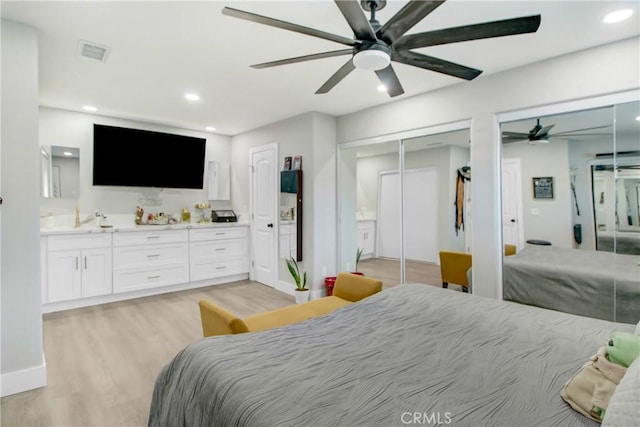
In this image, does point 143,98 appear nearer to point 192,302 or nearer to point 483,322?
point 192,302

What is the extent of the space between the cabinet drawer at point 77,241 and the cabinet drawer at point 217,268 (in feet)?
3.90

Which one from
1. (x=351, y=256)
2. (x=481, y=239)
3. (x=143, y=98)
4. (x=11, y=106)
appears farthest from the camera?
(x=351, y=256)

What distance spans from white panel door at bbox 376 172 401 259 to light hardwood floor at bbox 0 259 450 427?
19 cm

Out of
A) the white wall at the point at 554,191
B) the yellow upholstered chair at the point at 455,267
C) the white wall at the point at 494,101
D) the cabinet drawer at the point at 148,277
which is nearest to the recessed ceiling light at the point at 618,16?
the white wall at the point at 494,101

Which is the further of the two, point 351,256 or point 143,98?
point 351,256

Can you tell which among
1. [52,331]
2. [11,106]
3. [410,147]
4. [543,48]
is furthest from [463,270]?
[52,331]

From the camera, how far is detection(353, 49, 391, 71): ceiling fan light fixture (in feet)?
5.35

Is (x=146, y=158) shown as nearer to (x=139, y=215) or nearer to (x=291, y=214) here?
(x=139, y=215)

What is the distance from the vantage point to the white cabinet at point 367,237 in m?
4.38

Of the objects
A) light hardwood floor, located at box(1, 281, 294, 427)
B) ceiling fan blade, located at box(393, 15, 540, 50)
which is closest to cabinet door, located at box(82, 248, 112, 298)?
light hardwood floor, located at box(1, 281, 294, 427)

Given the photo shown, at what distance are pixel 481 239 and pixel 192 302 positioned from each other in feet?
11.6

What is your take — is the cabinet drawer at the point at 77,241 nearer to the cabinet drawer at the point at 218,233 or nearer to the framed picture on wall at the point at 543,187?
the cabinet drawer at the point at 218,233

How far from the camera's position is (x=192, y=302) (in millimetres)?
4164

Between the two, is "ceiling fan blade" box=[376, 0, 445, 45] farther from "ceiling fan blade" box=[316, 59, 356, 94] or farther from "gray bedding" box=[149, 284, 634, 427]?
"gray bedding" box=[149, 284, 634, 427]
